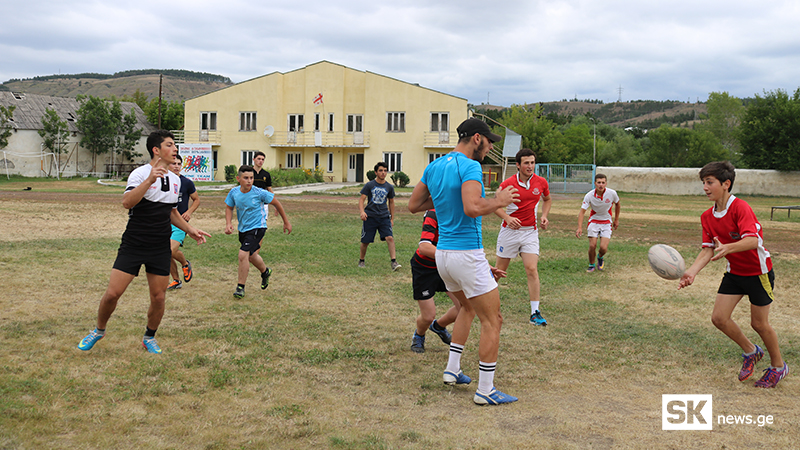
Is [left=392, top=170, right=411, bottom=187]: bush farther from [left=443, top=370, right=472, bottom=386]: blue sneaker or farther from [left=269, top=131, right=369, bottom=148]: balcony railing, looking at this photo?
[left=443, top=370, right=472, bottom=386]: blue sneaker

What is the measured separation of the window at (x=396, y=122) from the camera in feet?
154

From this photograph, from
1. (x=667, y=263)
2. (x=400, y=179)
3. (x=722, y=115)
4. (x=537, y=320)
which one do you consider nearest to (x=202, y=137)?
(x=400, y=179)

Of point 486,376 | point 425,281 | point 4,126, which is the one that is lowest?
point 486,376

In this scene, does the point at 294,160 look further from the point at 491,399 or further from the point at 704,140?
the point at 491,399

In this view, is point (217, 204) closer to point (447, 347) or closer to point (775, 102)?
point (447, 347)

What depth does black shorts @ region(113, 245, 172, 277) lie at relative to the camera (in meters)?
5.51

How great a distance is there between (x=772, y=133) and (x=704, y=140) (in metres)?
10.2

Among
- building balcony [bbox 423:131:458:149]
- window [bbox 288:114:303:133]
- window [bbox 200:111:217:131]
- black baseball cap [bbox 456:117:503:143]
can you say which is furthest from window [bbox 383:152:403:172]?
black baseball cap [bbox 456:117:503:143]

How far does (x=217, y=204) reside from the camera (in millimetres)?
24719

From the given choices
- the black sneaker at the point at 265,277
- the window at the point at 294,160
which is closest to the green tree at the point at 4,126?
the window at the point at 294,160

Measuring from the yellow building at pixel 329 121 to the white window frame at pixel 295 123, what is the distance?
0.28ft

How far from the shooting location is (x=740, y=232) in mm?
5199

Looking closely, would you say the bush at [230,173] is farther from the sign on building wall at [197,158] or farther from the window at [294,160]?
the window at [294,160]

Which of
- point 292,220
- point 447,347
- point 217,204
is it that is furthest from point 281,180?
point 447,347
